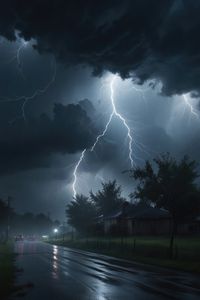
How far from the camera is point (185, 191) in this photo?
35094 millimetres

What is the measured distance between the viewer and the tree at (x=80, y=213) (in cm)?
9500

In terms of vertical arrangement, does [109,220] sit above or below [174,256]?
above

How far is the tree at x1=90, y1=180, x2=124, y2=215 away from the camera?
108m

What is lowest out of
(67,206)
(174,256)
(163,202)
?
(174,256)

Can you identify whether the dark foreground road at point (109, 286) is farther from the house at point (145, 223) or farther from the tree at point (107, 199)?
the tree at point (107, 199)

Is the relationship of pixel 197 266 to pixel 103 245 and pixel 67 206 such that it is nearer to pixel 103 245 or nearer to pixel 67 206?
pixel 103 245

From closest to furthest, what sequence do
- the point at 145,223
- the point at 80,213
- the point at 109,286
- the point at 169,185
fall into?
the point at 109,286, the point at 169,185, the point at 145,223, the point at 80,213

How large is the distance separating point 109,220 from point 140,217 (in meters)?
13.1

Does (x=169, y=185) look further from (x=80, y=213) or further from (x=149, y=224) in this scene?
(x=80, y=213)

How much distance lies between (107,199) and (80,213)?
15.9 metres

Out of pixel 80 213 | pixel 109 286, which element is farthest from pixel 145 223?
pixel 109 286

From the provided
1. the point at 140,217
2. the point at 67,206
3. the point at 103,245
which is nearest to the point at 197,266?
the point at 103,245

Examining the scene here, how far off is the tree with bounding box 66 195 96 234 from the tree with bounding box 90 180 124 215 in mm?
9624

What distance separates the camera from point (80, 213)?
95750 millimetres
